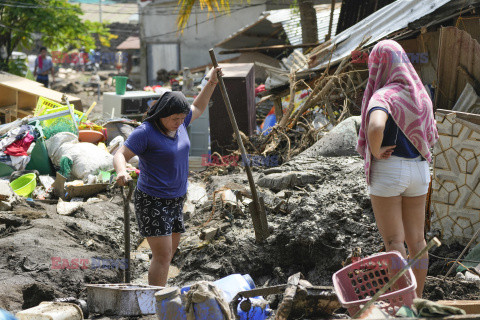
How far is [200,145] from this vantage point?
1234cm

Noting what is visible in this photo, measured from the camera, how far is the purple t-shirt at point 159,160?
447 centimetres

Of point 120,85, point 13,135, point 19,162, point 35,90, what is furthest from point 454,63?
point 35,90

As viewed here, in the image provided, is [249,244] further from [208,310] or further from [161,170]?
[208,310]

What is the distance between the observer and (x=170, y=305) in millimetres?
3576

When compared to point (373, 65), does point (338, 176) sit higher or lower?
lower

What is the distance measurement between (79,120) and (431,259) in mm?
7830

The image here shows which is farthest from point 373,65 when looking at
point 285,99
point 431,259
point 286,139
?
point 285,99

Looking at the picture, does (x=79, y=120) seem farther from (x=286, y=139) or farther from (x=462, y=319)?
(x=462, y=319)

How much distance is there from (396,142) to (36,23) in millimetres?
16736

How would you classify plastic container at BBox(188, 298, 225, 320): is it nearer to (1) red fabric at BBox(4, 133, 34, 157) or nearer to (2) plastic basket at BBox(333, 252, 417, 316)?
(2) plastic basket at BBox(333, 252, 417, 316)

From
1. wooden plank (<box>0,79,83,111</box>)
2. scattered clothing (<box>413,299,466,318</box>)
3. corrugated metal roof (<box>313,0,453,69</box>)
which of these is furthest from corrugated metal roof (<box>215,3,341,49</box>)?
scattered clothing (<box>413,299,466,318</box>)

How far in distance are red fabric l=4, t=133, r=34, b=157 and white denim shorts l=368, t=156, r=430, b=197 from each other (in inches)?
302

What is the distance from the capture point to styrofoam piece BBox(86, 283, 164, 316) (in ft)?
14.4

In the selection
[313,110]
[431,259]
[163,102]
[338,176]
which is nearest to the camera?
[163,102]
